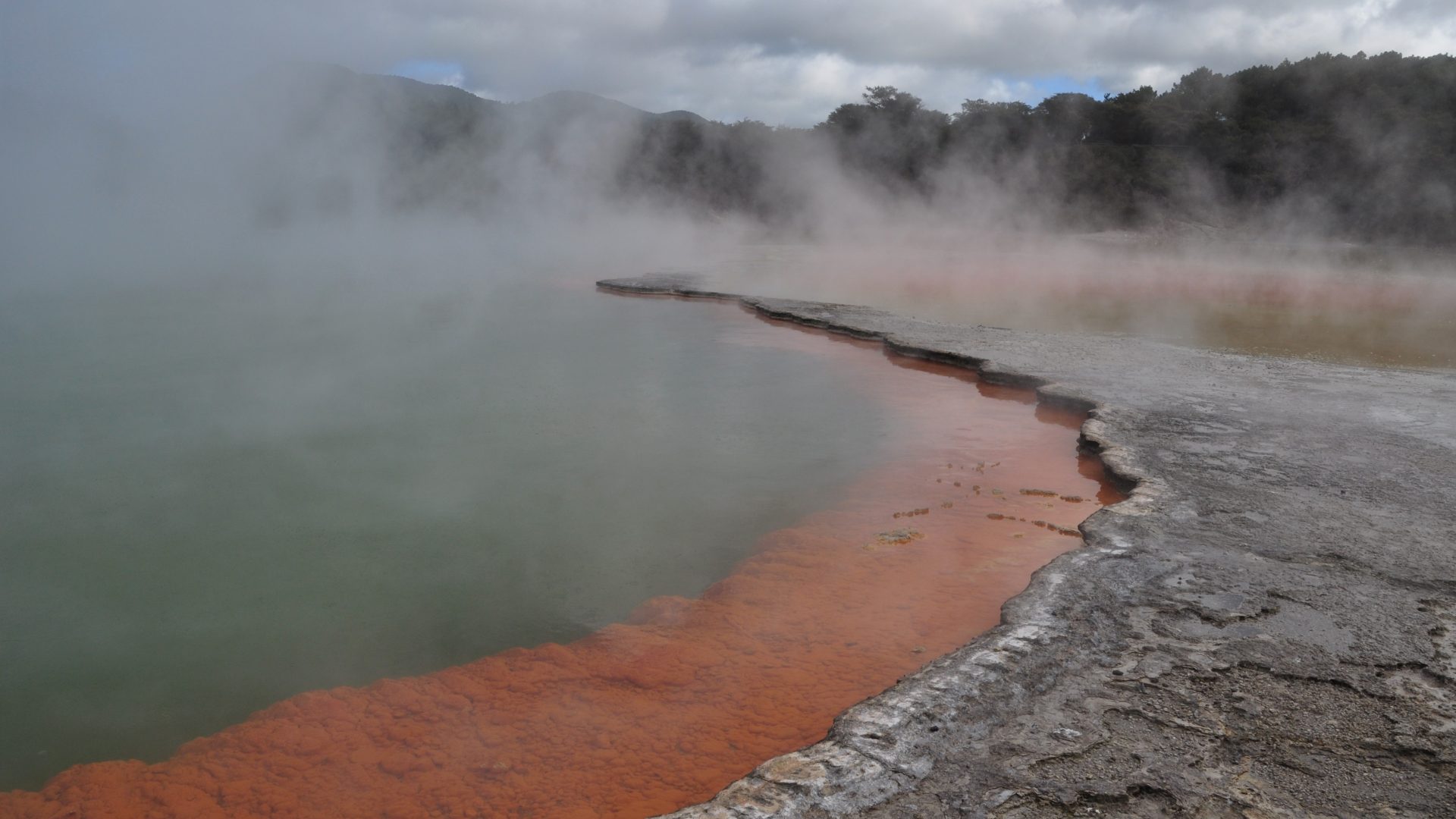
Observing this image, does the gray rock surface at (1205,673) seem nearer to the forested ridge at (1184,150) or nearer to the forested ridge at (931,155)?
the forested ridge at (931,155)

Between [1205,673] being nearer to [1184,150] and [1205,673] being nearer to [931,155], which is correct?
[1184,150]

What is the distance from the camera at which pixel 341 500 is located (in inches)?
122

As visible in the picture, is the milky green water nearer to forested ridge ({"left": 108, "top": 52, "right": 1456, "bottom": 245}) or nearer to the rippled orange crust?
the rippled orange crust

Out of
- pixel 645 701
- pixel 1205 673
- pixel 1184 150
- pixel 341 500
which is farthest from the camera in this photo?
pixel 1184 150

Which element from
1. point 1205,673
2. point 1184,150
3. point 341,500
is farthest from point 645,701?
point 1184,150

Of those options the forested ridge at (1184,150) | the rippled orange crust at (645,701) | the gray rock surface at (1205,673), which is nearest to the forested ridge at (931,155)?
the forested ridge at (1184,150)

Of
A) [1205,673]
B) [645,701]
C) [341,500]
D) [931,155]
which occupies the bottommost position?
[645,701]

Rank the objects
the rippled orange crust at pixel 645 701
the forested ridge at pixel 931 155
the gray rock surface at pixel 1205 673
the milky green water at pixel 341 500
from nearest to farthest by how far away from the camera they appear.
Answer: the gray rock surface at pixel 1205 673 < the rippled orange crust at pixel 645 701 < the milky green water at pixel 341 500 < the forested ridge at pixel 931 155

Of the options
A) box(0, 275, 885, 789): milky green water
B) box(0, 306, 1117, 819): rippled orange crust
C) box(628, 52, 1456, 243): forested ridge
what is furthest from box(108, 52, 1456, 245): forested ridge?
box(0, 306, 1117, 819): rippled orange crust

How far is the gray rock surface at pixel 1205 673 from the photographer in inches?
56.2

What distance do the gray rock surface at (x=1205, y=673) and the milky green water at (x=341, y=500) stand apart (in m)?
1.00

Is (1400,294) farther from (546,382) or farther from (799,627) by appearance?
(799,627)

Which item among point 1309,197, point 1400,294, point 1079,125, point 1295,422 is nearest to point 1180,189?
point 1309,197

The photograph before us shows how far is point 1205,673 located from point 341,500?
257cm
